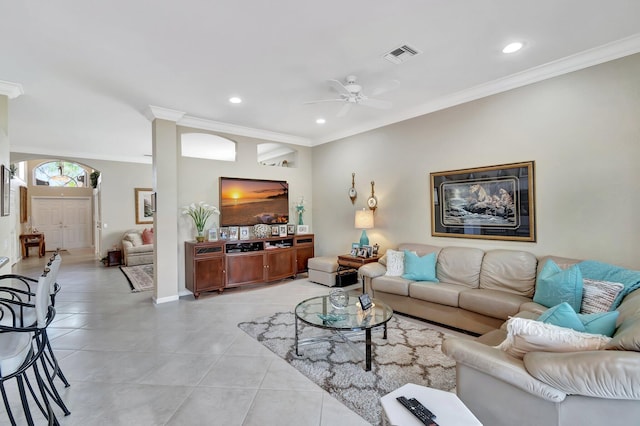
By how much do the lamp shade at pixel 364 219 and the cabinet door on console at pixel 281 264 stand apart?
1.58 meters

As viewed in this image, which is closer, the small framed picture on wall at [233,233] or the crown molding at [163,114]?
the crown molding at [163,114]

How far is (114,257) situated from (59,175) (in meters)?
6.20

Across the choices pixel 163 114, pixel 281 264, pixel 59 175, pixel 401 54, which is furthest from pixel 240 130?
pixel 59 175

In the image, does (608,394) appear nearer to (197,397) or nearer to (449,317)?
(449,317)

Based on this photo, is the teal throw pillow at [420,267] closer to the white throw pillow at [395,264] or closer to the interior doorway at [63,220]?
the white throw pillow at [395,264]

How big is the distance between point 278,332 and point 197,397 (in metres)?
1.24

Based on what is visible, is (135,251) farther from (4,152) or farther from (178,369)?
(178,369)

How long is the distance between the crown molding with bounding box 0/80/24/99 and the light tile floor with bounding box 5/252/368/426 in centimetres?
293

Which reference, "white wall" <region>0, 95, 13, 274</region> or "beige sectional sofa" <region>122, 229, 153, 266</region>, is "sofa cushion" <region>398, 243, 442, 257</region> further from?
"beige sectional sofa" <region>122, 229, 153, 266</region>

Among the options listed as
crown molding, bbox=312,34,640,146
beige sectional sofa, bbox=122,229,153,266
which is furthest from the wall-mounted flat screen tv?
beige sectional sofa, bbox=122,229,153,266

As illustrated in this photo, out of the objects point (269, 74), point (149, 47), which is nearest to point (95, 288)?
point (149, 47)

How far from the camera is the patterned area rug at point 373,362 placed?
91.2 inches

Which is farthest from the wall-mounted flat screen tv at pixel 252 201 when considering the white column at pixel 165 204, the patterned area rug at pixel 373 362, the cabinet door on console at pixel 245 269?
the patterned area rug at pixel 373 362

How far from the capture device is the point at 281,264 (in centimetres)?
575
